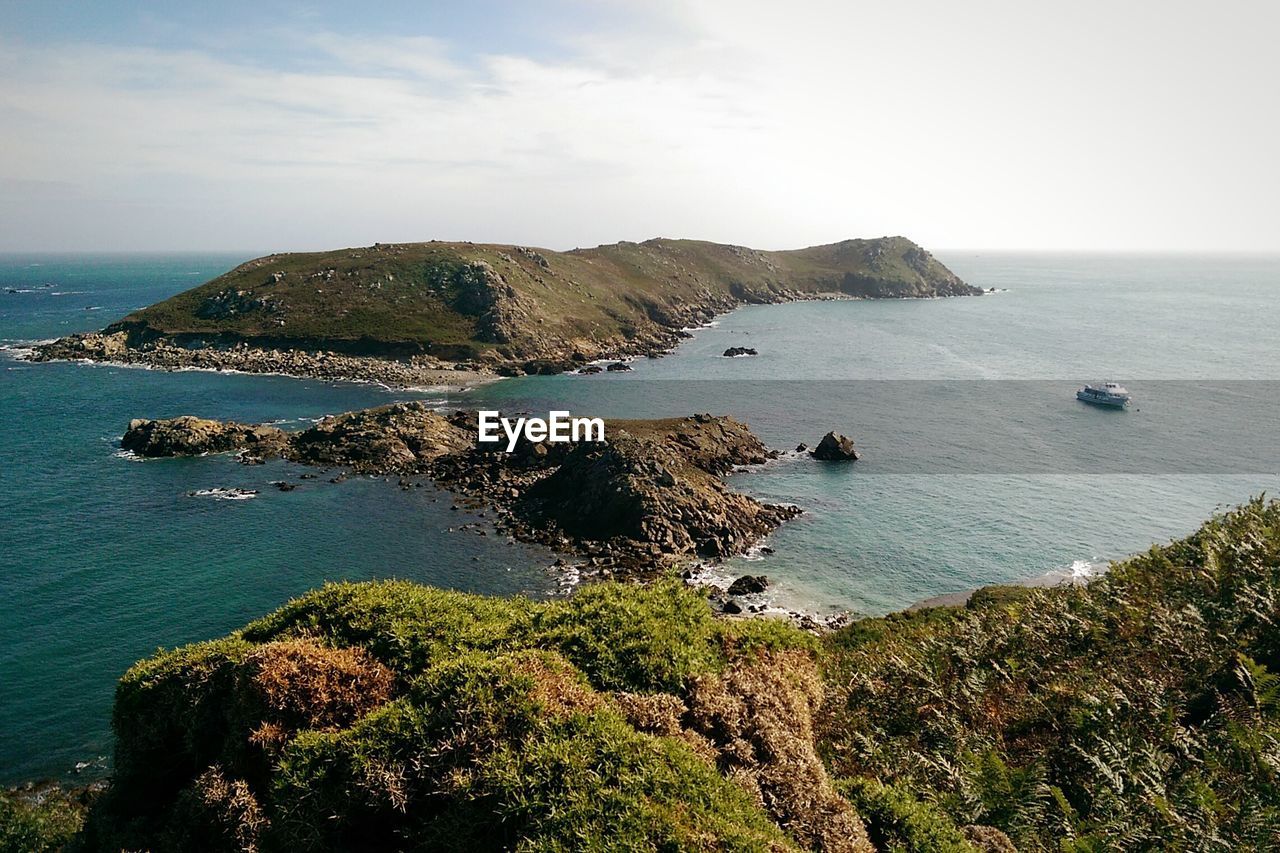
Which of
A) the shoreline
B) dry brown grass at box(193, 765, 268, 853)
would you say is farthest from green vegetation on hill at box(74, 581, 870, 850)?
the shoreline

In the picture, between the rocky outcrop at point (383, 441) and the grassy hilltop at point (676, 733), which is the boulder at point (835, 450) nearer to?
the rocky outcrop at point (383, 441)

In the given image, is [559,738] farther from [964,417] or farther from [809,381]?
[809,381]

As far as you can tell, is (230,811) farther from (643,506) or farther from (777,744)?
(643,506)

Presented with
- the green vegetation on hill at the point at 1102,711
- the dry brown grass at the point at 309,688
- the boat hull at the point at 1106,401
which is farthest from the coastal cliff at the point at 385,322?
the green vegetation on hill at the point at 1102,711

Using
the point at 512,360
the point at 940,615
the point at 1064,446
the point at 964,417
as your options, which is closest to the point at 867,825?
the point at 940,615

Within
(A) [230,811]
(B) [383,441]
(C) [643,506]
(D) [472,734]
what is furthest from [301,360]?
(D) [472,734]
